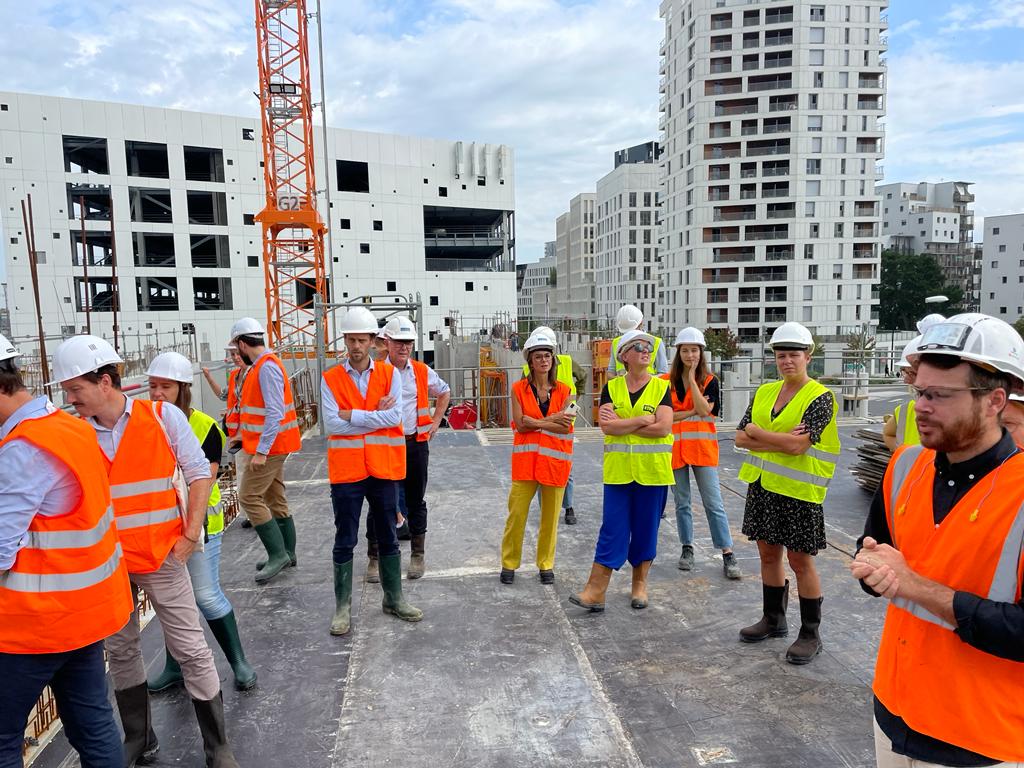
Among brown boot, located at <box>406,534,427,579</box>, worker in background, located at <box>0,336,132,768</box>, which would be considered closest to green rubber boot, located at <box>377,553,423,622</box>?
brown boot, located at <box>406,534,427,579</box>

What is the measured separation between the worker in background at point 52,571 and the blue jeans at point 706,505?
4.33 meters

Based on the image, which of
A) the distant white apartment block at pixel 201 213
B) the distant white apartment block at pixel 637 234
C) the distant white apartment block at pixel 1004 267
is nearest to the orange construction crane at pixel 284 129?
the distant white apartment block at pixel 201 213

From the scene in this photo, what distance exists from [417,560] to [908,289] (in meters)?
76.0

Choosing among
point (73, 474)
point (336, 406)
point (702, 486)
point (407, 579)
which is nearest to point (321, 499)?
point (407, 579)

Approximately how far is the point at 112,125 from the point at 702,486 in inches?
1710

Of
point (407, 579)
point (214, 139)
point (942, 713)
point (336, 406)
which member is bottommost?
point (407, 579)

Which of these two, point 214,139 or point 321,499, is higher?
point 214,139

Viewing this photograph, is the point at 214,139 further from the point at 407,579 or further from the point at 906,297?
the point at 906,297

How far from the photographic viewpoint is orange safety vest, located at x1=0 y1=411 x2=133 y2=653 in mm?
2275

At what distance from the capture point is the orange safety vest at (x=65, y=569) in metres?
2.28

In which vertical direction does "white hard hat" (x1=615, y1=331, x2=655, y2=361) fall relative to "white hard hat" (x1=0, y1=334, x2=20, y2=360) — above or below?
below

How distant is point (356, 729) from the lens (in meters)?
3.28

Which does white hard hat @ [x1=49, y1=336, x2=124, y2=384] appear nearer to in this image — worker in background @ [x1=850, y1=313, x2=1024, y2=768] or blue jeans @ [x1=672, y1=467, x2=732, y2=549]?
worker in background @ [x1=850, y1=313, x2=1024, y2=768]

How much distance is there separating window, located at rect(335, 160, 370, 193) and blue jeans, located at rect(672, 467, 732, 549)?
42.7 m
